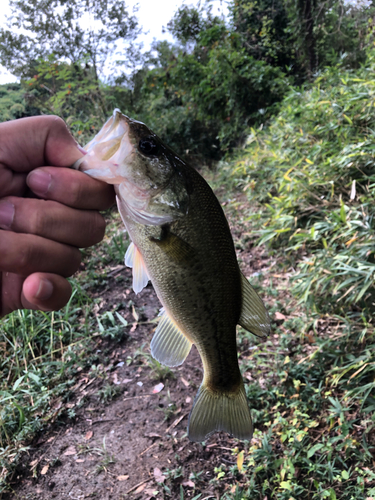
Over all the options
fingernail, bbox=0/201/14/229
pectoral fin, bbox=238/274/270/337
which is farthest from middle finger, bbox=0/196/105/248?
pectoral fin, bbox=238/274/270/337

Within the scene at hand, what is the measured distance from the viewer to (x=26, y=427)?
8.91 feet

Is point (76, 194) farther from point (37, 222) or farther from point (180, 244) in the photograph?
point (180, 244)

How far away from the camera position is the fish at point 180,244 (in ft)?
3.90

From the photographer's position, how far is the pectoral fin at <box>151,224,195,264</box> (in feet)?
4.03

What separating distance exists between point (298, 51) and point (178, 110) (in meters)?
4.55

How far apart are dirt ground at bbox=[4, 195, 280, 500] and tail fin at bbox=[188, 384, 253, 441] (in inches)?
49.4

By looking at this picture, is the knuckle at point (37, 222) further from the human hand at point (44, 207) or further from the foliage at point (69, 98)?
the foliage at point (69, 98)

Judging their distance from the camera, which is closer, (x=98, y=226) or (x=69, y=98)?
(x=98, y=226)

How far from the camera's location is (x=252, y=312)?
4.43 feet

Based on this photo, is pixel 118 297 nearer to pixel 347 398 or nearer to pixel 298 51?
pixel 347 398

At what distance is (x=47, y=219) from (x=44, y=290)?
10.4 inches

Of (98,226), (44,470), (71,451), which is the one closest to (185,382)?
(71,451)

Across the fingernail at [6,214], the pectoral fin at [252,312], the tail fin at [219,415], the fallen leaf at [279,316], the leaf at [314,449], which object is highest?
the fingernail at [6,214]

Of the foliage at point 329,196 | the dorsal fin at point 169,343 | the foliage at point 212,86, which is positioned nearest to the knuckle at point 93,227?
the dorsal fin at point 169,343
